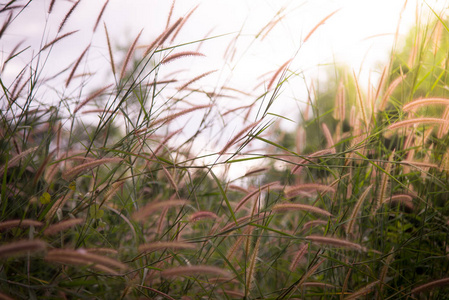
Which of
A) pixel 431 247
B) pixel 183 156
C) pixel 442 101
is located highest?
pixel 442 101

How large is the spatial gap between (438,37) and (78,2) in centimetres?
153

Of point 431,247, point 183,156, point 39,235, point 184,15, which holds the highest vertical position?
point 184,15

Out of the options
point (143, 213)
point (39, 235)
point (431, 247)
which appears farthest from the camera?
point (431, 247)

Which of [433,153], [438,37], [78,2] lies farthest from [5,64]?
[433,153]

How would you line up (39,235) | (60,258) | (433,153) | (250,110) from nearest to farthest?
1. (60,258)
2. (39,235)
3. (250,110)
4. (433,153)

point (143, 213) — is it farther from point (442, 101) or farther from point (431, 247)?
point (431, 247)

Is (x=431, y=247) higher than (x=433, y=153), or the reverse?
(x=433, y=153)

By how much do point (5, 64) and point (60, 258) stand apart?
1018 millimetres

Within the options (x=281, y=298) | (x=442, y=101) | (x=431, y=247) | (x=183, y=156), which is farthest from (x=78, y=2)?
(x=431, y=247)

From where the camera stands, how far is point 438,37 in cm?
169

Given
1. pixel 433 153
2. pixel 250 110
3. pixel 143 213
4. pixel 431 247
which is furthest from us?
pixel 433 153

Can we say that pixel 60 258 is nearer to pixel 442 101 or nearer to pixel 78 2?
pixel 78 2

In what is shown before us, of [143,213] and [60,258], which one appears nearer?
[60,258]

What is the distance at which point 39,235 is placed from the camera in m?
1.13
